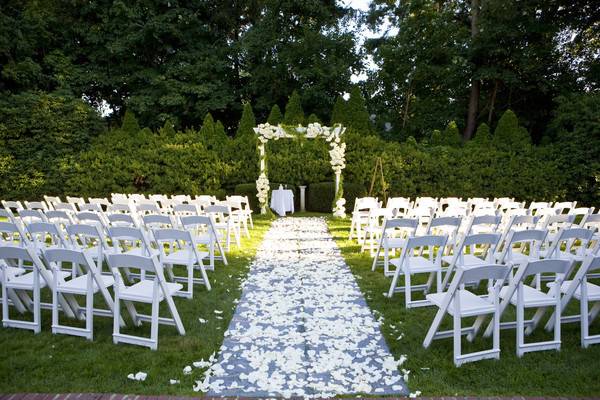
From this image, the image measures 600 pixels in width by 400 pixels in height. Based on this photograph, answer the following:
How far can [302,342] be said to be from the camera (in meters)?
4.31

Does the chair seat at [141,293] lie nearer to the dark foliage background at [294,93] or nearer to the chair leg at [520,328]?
the chair leg at [520,328]

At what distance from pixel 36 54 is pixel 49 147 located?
11.3m

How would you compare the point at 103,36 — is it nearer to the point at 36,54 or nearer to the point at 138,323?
the point at 36,54

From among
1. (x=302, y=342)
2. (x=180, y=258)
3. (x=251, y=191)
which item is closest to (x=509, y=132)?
(x=251, y=191)

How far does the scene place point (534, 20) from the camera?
2362cm

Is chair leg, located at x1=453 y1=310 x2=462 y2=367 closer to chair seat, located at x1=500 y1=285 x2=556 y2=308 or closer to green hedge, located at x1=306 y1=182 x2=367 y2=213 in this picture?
chair seat, located at x1=500 y1=285 x2=556 y2=308

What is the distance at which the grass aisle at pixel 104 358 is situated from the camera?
3.41m

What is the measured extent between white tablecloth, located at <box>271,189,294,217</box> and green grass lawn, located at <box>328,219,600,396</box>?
10.4 meters

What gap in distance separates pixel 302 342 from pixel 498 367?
171 cm

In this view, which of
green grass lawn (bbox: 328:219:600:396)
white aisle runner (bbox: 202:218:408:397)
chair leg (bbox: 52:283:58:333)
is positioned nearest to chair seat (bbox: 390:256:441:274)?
green grass lawn (bbox: 328:219:600:396)

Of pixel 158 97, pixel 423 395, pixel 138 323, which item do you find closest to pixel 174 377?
pixel 138 323

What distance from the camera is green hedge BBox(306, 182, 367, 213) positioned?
52.6ft

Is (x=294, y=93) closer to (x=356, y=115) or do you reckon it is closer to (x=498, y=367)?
(x=356, y=115)

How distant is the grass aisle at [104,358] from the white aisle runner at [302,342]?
248 millimetres
